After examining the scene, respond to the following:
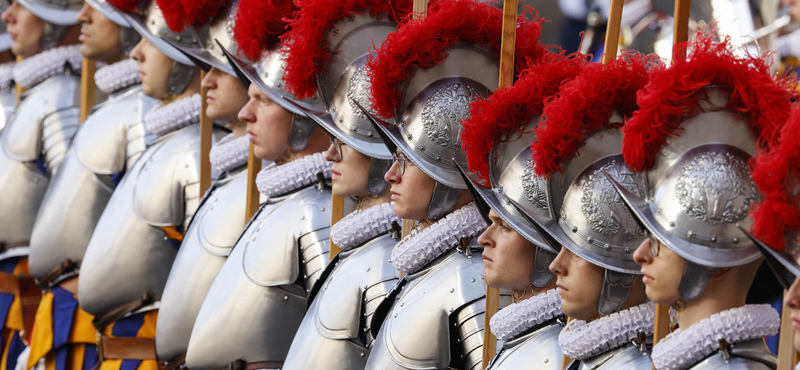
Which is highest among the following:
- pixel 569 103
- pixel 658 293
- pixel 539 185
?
pixel 569 103

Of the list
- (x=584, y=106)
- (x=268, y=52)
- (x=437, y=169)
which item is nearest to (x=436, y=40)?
(x=437, y=169)

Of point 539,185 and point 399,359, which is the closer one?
point 539,185

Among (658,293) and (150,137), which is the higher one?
(150,137)

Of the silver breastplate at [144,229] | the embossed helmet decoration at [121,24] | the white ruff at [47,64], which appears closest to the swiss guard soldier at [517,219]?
the silver breastplate at [144,229]

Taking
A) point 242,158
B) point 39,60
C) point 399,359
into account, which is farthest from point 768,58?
point 39,60

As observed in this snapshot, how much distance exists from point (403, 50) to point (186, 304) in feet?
5.57

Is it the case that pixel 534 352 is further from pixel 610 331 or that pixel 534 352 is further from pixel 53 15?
pixel 53 15

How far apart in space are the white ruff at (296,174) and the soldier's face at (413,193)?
759 mm

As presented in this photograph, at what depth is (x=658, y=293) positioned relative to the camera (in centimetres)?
234

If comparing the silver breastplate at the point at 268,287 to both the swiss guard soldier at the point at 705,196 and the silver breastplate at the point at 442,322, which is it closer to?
the silver breastplate at the point at 442,322

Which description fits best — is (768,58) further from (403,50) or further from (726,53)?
(403,50)

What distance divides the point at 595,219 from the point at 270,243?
1606 millimetres

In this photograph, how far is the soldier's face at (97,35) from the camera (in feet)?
16.8

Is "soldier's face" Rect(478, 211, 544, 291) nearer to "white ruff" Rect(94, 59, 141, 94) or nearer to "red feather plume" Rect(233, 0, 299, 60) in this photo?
"red feather plume" Rect(233, 0, 299, 60)
